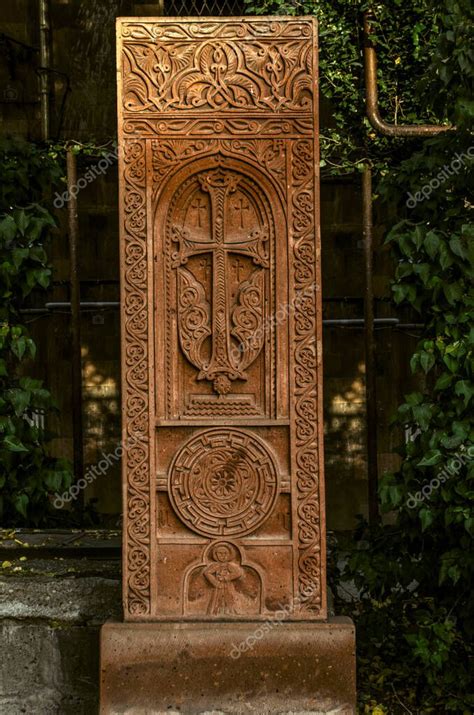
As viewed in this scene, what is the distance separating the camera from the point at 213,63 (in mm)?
2873

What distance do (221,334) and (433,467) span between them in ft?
3.46

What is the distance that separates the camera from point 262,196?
9.54 ft

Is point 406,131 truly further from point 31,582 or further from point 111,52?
point 31,582

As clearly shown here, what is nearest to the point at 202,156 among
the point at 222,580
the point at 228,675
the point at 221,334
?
the point at 221,334

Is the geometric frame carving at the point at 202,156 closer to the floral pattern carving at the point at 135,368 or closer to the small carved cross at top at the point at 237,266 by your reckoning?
the floral pattern carving at the point at 135,368

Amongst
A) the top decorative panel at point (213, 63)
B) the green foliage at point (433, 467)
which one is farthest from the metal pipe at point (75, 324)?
the top decorative panel at point (213, 63)

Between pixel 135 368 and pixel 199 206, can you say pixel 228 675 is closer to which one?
pixel 135 368

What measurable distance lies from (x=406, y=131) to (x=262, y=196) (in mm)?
2817

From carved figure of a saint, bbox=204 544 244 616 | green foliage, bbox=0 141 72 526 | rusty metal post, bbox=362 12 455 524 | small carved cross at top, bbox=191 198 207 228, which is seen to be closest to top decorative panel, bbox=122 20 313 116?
small carved cross at top, bbox=191 198 207 228

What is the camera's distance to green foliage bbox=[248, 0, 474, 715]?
10.6 feet

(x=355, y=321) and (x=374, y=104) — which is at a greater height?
(x=374, y=104)

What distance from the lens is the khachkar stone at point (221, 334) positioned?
113 inches

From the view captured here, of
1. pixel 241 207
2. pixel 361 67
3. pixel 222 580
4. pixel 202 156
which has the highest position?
pixel 361 67

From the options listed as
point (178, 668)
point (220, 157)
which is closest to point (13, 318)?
point (220, 157)
